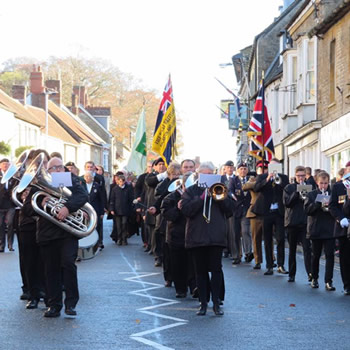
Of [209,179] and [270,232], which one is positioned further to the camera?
[270,232]

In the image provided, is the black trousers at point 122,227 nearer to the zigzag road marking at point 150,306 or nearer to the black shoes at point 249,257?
the black shoes at point 249,257

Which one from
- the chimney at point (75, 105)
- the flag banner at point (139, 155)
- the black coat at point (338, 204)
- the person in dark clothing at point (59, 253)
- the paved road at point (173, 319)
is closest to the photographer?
the paved road at point (173, 319)

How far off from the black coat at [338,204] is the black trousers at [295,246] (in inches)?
62.6

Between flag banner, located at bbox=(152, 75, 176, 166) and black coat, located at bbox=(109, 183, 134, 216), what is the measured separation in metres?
1.42

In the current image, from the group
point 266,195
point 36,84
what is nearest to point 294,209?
point 266,195

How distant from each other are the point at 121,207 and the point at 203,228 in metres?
13.3

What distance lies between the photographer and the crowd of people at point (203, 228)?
1078 cm

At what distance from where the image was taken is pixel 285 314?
36.2ft

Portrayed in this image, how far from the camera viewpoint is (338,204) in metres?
13.2

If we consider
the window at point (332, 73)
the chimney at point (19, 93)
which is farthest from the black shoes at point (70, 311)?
the chimney at point (19, 93)

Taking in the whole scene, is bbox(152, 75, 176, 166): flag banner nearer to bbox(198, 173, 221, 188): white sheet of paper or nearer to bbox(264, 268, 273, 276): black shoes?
bbox(264, 268, 273, 276): black shoes

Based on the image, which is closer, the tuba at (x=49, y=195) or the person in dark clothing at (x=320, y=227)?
the tuba at (x=49, y=195)

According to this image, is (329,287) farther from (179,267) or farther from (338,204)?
(179,267)

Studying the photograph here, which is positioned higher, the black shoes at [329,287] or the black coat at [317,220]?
the black coat at [317,220]
